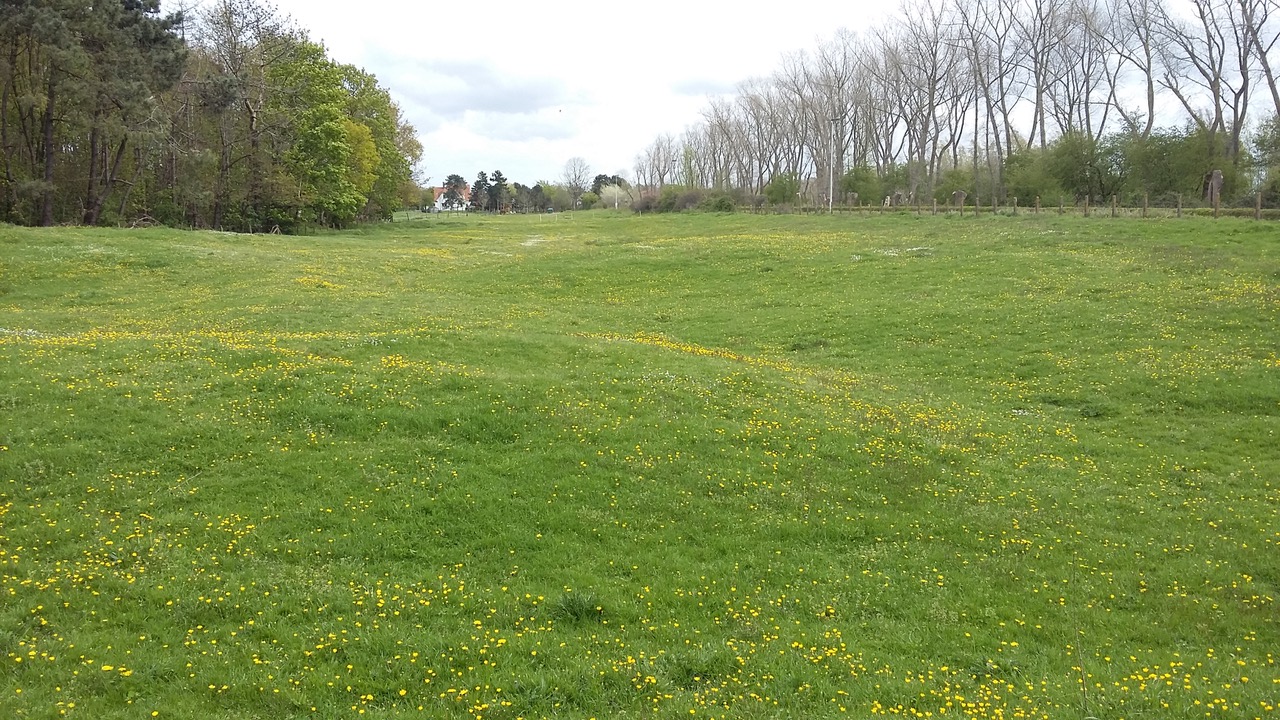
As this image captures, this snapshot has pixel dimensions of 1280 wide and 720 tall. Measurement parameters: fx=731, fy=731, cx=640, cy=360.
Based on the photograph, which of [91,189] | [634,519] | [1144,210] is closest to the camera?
[634,519]

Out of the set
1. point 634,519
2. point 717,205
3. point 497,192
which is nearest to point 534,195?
point 497,192

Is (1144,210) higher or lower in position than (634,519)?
higher

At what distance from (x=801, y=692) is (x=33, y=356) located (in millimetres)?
15737

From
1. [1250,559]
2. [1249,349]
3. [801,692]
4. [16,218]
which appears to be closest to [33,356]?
[801,692]

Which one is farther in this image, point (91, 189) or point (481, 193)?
point (481, 193)

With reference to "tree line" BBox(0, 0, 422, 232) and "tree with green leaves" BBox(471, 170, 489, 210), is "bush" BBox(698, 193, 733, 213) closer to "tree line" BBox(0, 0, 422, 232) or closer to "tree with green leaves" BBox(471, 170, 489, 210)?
"tree line" BBox(0, 0, 422, 232)

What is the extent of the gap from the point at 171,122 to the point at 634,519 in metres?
50.8

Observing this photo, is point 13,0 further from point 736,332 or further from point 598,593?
point 598,593

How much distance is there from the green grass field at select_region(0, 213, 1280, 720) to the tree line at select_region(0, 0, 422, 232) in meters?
25.7

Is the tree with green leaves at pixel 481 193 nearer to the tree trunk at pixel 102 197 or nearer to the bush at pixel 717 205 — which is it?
the bush at pixel 717 205

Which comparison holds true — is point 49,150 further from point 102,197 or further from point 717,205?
point 717,205

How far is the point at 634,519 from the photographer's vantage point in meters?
10.1

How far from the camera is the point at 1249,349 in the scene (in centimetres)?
1858

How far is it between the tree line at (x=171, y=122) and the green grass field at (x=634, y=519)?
84.4ft
